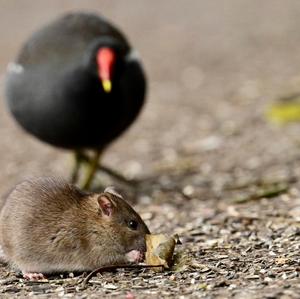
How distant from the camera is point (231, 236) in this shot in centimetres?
509

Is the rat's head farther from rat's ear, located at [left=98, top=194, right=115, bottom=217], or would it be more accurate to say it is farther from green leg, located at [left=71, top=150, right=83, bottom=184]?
green leg, located at [left=71, top=150, right=83, bottom=184]

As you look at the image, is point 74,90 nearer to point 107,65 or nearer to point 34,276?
point 107,65

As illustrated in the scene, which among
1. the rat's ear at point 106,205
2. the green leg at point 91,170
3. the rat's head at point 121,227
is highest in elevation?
the green leg at point 91,170

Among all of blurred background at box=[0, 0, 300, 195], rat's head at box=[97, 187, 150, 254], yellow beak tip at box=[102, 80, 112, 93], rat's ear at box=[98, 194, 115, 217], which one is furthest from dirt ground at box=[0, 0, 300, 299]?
yellow beak tip at box=[102, 80, 112, 93]

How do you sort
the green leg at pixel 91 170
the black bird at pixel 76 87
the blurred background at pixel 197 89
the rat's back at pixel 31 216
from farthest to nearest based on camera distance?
the blurred background at pixel 197 89, the green leg at pixel 91 170, the black bird at pixel 76 87, the rat's back at pixel 31 216

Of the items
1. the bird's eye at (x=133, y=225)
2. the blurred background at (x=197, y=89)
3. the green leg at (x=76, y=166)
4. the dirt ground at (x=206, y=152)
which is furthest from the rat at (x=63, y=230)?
the green leg at (x=76, y=166)

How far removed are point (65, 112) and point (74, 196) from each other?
2.21 m

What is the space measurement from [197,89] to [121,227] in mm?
6752

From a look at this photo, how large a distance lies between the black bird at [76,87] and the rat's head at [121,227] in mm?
2092

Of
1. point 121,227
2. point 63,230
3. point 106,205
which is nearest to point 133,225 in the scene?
point 121,227

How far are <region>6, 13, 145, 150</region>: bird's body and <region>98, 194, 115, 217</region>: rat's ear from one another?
218 cm

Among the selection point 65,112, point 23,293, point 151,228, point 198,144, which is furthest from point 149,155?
point 23,293

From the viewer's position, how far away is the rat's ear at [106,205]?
4.46m

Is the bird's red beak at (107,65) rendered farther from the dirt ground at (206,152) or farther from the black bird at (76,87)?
the dirt ground at (206,152)
